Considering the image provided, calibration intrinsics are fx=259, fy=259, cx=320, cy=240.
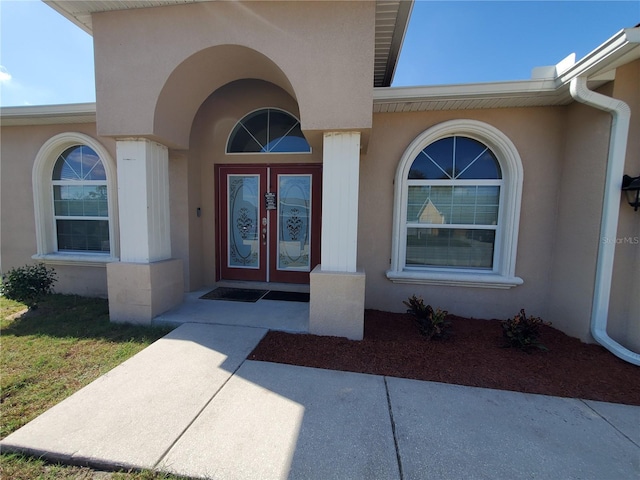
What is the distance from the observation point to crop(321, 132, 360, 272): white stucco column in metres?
3.25

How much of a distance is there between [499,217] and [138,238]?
5.58 m

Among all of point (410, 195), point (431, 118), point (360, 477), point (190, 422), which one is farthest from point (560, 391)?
point (431, 118)

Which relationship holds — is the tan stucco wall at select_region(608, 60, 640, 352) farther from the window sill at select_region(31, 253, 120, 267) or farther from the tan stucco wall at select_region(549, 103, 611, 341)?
the window sill at select_region(31, 253, 120, 267)

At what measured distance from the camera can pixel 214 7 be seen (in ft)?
10.6

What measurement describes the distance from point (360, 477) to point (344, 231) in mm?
2356

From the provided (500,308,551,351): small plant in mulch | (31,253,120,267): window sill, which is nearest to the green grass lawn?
(31,253,120,267): window sill

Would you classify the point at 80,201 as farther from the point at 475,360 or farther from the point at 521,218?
the point at 521,218

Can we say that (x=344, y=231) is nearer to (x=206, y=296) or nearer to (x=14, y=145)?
(x=206, y=296)

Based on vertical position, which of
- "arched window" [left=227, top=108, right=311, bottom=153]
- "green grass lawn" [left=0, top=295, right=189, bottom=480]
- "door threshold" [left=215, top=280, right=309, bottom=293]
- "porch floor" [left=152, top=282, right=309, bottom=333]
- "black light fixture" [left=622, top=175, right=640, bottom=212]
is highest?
"arched window" [left=227, top=108, right=311, bottom=153]

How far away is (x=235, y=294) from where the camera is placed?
4.85 meters

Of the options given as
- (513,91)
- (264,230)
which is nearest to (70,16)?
(264,230)

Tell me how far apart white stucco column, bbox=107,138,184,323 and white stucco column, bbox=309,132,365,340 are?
2379mm

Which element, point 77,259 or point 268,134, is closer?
point 77,259

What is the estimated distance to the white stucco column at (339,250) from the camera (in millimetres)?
3262
